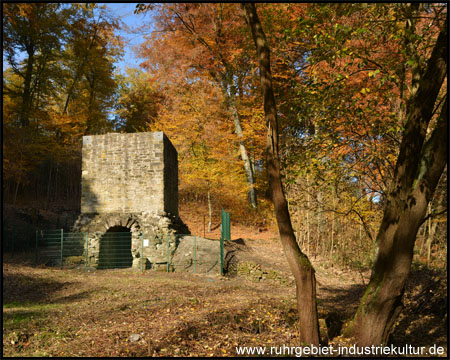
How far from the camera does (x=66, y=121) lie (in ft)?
71.6

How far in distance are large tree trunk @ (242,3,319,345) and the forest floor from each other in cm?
45

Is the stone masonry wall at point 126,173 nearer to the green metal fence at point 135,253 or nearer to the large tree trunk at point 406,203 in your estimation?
the green metal fence at point 135,253

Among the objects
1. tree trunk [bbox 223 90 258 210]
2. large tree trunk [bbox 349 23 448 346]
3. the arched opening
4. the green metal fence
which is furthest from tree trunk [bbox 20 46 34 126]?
large tree trunk [bbox 349 23 448 346]

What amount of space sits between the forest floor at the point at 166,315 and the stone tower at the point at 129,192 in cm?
273

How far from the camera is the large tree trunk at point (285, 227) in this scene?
4738 mm

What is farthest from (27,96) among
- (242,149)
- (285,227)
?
(285,227)

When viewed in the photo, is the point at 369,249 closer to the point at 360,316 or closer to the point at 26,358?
the point at 360,316

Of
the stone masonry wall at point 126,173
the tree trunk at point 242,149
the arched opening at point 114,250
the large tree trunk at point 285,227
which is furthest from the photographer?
the tree trunk at point 242,149

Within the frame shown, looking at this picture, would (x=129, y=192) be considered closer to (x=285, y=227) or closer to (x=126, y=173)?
(x=126, y=173)

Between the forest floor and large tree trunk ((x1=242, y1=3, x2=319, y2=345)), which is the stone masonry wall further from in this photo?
large tree trunk ((x1=242, y1=3, x2=319, y2=345))

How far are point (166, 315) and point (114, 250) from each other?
27.8 feet

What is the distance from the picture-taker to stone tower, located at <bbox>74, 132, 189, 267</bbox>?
13609 millimetres

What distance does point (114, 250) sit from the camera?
14125 millimetres

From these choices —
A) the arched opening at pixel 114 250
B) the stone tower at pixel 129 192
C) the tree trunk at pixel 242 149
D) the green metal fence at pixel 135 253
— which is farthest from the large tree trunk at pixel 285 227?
the tree trunk at pixel 242 149
